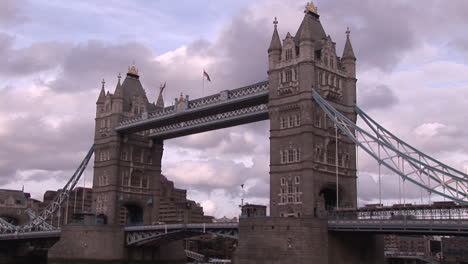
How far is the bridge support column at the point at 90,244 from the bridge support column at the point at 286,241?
1137 inches

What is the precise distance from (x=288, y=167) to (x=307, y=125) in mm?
4954

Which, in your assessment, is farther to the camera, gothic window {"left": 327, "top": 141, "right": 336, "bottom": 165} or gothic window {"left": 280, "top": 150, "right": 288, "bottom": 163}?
gothic window {"left": 327, "top": 141, "right": 336, "bottom": 165}

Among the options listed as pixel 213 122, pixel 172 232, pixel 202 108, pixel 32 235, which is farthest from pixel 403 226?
pixel 32 235

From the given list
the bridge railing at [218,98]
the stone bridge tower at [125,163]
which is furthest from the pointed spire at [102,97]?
the bridge railing at [218,98]

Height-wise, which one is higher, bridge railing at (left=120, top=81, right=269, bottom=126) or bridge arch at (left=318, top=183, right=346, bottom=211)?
bridge railing at (left=120, top=81, right=269, bottom=126)

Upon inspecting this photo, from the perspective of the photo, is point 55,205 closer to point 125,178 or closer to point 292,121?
point 125,178

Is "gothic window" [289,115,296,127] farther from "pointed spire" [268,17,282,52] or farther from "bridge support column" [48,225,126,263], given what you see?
"bridge support column" [48,225,126,263]

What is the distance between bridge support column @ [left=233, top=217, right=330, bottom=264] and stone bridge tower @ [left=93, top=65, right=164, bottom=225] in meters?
33.7

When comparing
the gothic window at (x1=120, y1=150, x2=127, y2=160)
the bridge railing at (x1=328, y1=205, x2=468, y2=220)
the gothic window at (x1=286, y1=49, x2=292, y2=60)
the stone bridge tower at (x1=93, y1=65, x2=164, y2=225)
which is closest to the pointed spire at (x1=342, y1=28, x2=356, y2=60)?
the gothic window at (x1=286, y1=49, x2=292, y2=60)

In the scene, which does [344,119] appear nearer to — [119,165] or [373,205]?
[373,205]

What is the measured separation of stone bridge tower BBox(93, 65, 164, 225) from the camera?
8712cm

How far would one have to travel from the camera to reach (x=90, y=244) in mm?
80688

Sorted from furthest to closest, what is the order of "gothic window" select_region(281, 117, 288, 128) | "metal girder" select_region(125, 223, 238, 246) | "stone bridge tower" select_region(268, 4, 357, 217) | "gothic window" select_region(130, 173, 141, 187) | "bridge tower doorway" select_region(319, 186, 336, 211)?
1. "gothic window" select_region(130, 173, 141, 187)
2. "metal girder" select_region(125, 223, 238, 246)
3. "bridge tower doorway" select_region(319, 186, 336, 211)
4. "gothic window" select_region(281, 117, 288, 128)
5. "stone bridge tower" select_region(268, 4, 357, 217)

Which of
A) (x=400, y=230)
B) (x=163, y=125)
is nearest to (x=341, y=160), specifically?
(x=400, y=230)
